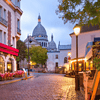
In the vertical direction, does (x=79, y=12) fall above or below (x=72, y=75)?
above

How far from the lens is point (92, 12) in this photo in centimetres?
594

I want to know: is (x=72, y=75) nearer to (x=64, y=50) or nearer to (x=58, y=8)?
(x=58, y=8)

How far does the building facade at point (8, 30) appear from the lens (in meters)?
23.2

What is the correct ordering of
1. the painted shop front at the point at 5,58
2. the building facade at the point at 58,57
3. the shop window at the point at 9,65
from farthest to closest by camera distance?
the building facade at the point at 58,57, the shop window at the point at 9,65, the painted shop front at the point at 5,58

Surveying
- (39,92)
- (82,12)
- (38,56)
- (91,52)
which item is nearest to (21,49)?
(38,56)

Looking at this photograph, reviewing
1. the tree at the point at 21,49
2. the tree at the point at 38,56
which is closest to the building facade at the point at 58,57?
the tree at the point at 38,56

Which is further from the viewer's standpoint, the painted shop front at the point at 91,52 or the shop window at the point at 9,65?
the shop window at the point at 9,65

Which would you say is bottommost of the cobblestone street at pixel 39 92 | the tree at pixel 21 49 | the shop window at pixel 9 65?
the cobblestone street at pixel 39 92

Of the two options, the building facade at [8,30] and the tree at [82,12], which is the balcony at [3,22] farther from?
the tree at [82,12]

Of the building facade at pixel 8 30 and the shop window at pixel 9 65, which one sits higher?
the building facade at pixel 8 30

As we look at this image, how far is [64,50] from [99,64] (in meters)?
65.8

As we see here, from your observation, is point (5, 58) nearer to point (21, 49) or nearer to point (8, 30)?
point (8, 30)

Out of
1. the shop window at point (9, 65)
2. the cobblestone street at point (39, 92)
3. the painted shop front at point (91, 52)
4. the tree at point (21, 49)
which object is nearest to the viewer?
the painted shop front at point (91, 52)

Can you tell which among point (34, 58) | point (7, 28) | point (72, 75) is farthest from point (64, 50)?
point (7, 28)
